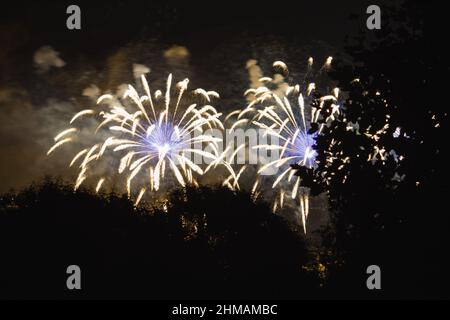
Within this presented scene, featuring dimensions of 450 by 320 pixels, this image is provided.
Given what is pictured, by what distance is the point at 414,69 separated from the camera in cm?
1421

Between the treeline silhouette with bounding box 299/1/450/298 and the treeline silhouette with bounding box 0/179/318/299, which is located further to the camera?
the treeline silhouette with bounding box 0/179/318/299

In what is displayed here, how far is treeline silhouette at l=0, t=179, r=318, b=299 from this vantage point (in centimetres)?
2922

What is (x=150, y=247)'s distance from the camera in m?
36.7

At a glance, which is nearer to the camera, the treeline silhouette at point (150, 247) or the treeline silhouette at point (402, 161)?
the treeline silhouette at point (402, 161)

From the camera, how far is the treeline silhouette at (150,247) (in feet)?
95.9

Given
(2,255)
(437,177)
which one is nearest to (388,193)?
(437,177)

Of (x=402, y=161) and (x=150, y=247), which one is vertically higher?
(x=402, y=161)

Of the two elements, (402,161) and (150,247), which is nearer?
(402,161)

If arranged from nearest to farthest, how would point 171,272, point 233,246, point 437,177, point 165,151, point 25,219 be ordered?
point 437,177, point 165,151, point 171,272, point 25,219, point 233,246
